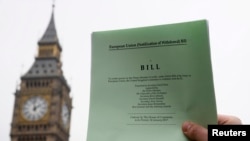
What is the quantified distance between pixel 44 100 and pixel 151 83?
83.0 feet

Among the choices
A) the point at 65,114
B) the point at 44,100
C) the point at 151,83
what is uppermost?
the point at 44,100

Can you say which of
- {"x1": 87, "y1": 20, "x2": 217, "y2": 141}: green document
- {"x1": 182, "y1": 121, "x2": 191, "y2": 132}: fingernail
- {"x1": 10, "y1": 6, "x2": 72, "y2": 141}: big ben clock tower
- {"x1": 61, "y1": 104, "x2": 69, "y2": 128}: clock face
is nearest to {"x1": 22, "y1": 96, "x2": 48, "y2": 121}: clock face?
{"x1": 10, "y1": 6, "x2": 72, "y2": 141}: big ben clock tower

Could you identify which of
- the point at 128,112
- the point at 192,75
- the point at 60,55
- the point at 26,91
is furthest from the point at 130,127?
the point at 60,55

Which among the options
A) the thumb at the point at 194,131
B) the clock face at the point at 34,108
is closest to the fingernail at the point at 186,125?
the thumb at the point at 194,131

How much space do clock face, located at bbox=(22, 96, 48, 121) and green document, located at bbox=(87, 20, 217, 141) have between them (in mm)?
24716

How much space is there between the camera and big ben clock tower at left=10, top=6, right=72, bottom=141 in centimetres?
2578

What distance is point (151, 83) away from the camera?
3.87 ft

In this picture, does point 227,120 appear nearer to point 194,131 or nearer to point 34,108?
point 194,131

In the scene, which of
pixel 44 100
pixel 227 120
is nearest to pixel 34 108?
pixel 44 100

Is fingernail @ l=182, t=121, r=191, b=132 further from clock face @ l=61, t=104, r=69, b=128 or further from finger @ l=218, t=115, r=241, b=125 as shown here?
clock face @ l=61, t=104, r=69, b=128

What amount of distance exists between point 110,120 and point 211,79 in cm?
26

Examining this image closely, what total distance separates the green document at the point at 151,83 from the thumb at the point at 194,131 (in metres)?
0.02

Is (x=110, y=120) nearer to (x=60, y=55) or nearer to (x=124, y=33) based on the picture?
(x=124, y=33)

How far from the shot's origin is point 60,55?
90.7ft
